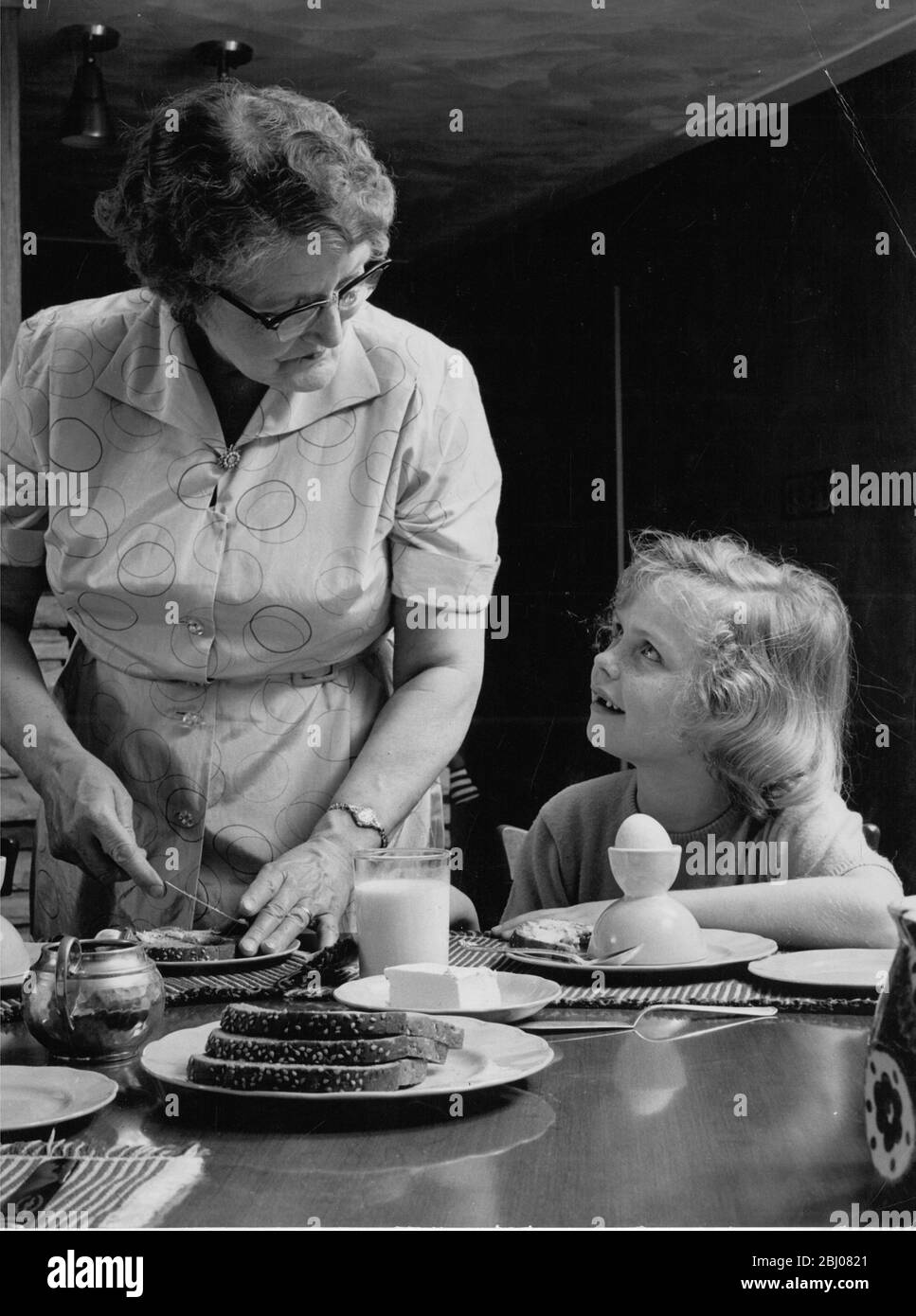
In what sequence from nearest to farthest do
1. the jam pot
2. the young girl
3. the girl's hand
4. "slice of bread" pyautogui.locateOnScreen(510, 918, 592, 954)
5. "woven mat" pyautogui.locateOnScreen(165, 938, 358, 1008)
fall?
the jam pot < "woven mat" pyautogui.locateOnScreen(165, 938, 358, 1008) < "slice of bread" pyautogui.locateOnScreen(510, 918, 592, 954) < the girl's hand < the young girl

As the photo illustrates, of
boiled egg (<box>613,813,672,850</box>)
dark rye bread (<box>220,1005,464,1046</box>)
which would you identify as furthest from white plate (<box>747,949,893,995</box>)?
dark rye bread (<box>220,1005,464,1046</box>)

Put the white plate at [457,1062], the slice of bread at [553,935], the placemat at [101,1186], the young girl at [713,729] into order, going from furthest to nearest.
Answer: the young girl at [713,729]
the slice of bread at [553,935]
the white plate at [457,1062]
the placemat at [101,1186]

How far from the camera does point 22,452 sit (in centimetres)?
164

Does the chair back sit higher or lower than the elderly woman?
lower

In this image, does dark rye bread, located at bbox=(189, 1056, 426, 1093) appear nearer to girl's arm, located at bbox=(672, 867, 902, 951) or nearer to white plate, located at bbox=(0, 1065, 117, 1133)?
white plate, located at bbox=(0, 1065, 117, 1133)

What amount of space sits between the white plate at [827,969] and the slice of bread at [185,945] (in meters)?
0.48

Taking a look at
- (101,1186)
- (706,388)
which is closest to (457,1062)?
(101,1186)

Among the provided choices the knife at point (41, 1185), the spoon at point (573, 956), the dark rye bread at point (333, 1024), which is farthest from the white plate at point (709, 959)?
the knife at point (41, 1185)

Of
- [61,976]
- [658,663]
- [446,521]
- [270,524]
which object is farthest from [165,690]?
[61,976]

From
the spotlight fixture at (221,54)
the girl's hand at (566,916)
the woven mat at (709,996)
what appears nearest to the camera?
the woven mat at (709,996)

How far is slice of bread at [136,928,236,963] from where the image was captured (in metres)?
1.17

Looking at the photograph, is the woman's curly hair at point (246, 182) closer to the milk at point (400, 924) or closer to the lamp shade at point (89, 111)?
the lamp shade at point (89, 111)

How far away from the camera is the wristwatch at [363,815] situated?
1.43 m
